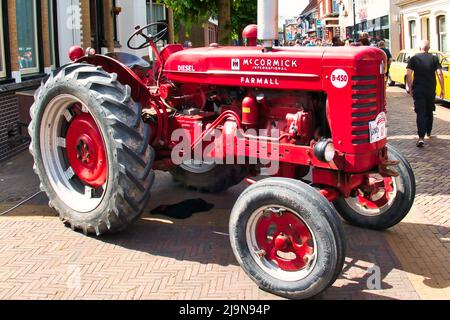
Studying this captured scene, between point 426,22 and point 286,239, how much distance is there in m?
24.9

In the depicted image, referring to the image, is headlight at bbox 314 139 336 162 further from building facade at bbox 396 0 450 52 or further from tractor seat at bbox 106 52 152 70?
building facade at bbox 396 0 450 52

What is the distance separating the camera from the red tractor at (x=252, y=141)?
404 cm

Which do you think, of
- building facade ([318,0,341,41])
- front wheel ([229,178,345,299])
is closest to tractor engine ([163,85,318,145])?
front wheel ([229,178,345,299])

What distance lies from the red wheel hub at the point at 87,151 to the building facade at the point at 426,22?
67.6ft

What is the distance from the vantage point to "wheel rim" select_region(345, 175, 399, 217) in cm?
518

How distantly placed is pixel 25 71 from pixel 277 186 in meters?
7.27

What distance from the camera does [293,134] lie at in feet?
14.9

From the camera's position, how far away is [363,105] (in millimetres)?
4258

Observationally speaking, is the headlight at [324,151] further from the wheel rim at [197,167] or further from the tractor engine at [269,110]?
the wheel rim at [197,167]


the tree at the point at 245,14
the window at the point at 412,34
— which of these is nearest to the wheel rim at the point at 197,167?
the tree at the point at 245,14

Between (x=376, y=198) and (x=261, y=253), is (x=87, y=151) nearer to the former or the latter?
(x=261, y=253)

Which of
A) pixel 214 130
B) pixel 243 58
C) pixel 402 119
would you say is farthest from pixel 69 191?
pixel 402 119

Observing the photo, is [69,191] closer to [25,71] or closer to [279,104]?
[279,104]

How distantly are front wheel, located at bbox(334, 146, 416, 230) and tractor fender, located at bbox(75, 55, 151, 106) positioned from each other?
226 cm
